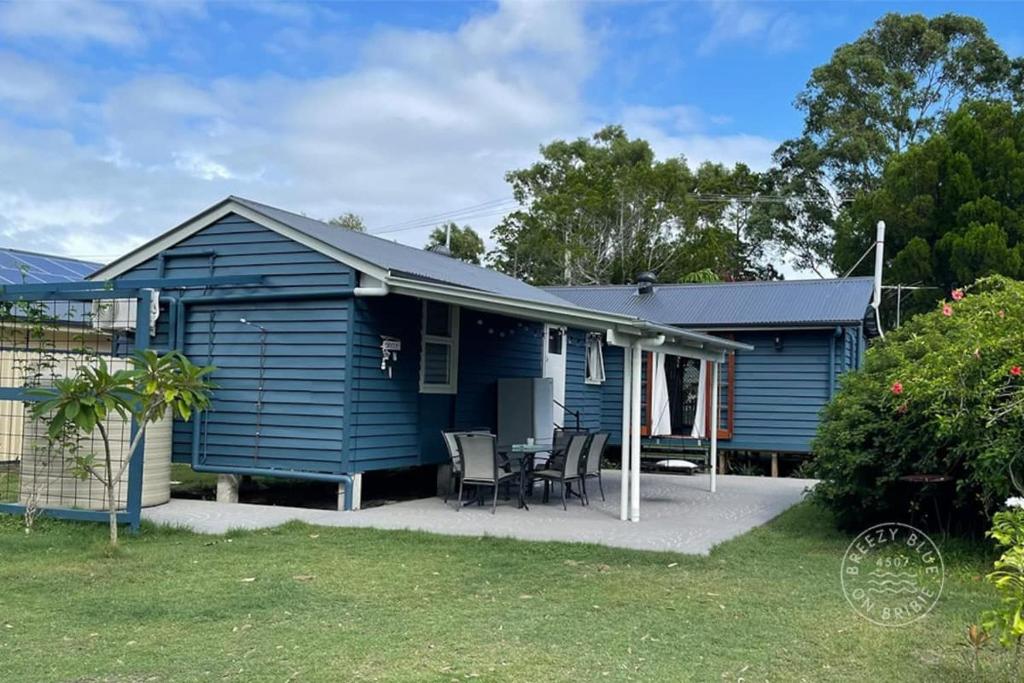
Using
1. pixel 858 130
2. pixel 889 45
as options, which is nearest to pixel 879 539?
pixel 858 130

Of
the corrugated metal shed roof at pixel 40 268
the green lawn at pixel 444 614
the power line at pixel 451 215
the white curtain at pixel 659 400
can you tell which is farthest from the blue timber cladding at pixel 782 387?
the power line at pixel 451 215

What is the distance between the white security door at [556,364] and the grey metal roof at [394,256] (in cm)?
85

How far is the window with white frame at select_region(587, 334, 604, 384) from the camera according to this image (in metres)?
15.0

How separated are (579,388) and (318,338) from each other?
6.40 metres

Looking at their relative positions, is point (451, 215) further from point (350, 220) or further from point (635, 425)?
point (635, 425)

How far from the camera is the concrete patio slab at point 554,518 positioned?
746 cm

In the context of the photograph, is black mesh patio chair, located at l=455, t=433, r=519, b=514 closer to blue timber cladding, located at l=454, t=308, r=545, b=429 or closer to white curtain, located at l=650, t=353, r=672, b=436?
blue timber cladding, located at l=454, t=308, r=545, b=429

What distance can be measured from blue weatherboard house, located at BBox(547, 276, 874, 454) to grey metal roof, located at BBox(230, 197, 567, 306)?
323cm

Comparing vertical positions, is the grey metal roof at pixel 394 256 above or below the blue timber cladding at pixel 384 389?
above

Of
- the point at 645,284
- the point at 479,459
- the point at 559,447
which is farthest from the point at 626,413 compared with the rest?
the point at 645,284

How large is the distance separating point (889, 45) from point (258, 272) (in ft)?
92.3

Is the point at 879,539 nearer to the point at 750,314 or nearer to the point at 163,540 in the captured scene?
the point at 163,540

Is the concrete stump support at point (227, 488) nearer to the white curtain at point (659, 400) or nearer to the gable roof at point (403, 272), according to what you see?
the gable roof at point (403, 272)

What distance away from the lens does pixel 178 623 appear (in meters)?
4.64
